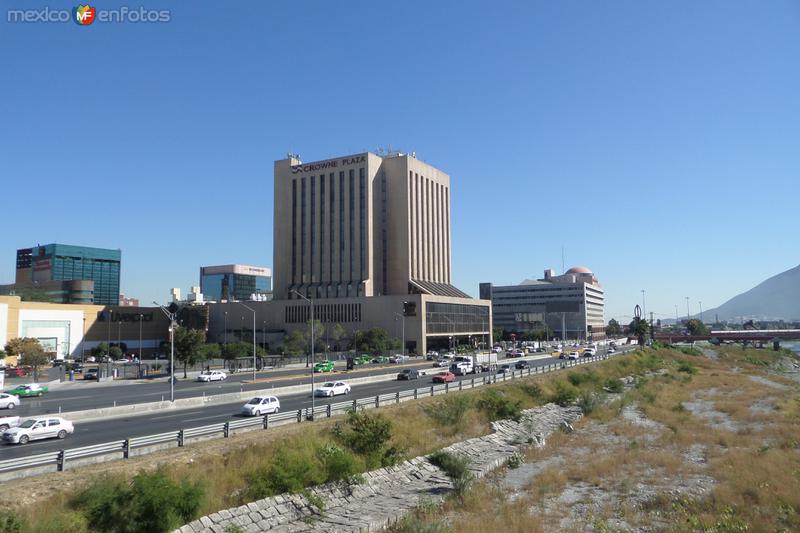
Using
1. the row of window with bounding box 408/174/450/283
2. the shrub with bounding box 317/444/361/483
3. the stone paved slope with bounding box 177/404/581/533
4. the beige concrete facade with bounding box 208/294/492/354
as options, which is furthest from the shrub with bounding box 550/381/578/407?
the row of window with bounding box 408/174/450/283

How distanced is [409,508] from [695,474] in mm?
17641

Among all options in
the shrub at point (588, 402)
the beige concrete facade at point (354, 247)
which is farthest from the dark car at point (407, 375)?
the beige concrete facade at point (354, 247)

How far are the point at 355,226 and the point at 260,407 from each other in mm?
107376

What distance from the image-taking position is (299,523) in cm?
2405

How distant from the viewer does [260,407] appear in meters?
40.4

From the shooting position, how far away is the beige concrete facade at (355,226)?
474 feet

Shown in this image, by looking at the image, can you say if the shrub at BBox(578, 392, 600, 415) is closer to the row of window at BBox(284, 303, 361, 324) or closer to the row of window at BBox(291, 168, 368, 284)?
the row of window at BBox(284, 303, 361, 324)

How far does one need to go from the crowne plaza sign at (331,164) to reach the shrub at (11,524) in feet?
434

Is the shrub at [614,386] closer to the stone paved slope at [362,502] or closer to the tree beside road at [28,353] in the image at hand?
the stone paved slope at [362,502]

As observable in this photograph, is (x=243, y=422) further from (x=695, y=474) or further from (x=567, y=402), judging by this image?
(x=567, y=402)

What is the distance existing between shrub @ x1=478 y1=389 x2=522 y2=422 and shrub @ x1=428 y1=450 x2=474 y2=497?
14.5 meters

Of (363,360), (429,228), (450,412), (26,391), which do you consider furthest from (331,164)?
(450,412)

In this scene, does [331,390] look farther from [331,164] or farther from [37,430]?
[331,164]

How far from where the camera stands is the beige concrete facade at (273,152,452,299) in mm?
144375
